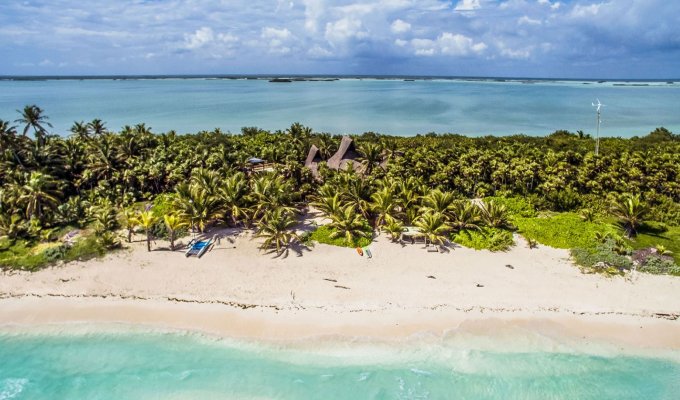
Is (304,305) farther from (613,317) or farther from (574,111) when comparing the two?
(574,111)

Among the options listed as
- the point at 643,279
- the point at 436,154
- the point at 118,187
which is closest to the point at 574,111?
the point at 436,154

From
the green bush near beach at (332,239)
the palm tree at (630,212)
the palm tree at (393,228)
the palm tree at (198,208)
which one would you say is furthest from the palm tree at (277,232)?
the palm tree at (630,212)

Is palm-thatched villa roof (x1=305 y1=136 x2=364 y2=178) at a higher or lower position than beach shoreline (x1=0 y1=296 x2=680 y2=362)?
higher

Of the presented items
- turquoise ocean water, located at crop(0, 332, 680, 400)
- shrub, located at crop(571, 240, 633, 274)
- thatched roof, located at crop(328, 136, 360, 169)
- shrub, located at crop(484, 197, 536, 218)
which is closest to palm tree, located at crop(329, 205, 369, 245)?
turquoise ocean water, located at crop(0, 332, 680, 400)

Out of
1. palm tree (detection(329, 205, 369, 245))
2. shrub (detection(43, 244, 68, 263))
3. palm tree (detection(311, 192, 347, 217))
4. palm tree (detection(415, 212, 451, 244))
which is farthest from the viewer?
palm tree (detection(311, 192, 347, 217))

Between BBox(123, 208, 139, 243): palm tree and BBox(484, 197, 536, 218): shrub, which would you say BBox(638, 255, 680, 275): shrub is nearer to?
BBox(484, 197, 536, 218): shrub
